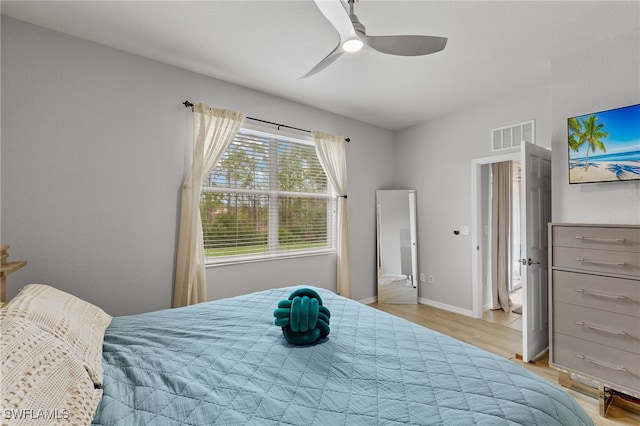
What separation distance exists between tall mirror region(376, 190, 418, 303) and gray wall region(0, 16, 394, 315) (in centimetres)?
220

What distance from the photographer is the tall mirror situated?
13.9 feet

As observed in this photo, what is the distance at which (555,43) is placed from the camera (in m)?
2.32

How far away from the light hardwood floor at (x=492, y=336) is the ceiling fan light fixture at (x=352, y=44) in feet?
9.28

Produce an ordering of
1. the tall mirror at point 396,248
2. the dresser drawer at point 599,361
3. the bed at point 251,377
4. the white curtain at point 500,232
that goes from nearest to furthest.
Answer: the bed at point 251,377 → the dresser drawer at point 599,361 → the white curtain at point 500,232 → the tall mirror at point 396,248

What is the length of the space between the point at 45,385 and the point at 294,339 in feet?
2.89

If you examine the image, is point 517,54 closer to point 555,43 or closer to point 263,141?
point 555,43

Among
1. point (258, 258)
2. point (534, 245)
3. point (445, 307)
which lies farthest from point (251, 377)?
point (445, 307)

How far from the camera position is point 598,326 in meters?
2.06

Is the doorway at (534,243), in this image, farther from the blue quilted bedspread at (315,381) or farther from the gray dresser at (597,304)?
the blue quilted bedspread at (315,381)

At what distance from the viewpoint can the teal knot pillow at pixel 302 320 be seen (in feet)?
4.57

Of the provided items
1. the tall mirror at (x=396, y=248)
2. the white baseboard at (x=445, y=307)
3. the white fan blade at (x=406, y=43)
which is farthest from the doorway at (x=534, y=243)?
the tall mirror at (x=396, y=248)

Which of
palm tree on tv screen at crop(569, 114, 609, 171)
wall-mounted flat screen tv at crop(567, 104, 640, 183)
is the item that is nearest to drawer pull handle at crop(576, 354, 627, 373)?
wall-mounted flat screen tv at crop(567, 104, 640, 183)

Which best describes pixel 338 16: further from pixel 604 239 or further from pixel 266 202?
pixel 604 239

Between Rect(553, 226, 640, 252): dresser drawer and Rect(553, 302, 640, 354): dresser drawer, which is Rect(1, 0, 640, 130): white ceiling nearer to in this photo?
Rect(553, 226, 640, 252): dresser drawer
